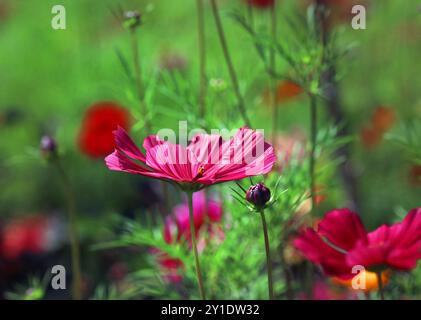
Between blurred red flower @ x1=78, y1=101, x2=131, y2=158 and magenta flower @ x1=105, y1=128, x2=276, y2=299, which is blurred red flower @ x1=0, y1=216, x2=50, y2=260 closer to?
blurred red flower @ x1=78, y1=101, x2=131, y2=158

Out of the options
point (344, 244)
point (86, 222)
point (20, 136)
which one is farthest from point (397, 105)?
point (344, 244)

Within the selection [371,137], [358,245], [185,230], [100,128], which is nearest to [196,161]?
[358,245]

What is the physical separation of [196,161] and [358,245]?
112 millimetres

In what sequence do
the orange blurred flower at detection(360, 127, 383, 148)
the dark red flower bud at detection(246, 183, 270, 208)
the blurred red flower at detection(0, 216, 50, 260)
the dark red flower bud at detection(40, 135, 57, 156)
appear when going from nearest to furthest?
1. the dark red flower bud at detection(246, 183, 270, 208)
2. the dark red flower bud at detection(40, 135, 57, 156)
3. the blurred red flower at detection(0, 216, 50, 260)
4. the orange blurred flower at detection(360, 127, 383, 148)

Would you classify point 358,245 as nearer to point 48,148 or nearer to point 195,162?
point 195,162

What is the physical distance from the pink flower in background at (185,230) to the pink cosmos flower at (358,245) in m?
0.16

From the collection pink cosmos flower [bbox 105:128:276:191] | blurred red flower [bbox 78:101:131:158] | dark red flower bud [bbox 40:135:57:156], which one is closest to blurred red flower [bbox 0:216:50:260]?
blurred red flower [bbox 78:101:131:158]

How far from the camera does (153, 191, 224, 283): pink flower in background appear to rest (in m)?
0.67

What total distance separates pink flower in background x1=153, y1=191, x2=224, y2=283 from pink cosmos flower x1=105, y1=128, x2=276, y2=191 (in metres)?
0.16

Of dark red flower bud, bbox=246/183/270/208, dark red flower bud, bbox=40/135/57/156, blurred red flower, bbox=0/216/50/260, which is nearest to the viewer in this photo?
dark red flower bud, bbox=246/183/270/208

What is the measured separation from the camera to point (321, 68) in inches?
23.0

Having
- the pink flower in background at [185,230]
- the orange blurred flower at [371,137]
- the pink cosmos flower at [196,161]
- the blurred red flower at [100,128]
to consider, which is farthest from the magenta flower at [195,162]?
the orange blurred flower at [371,137]

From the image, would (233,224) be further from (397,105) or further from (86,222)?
(397,105)

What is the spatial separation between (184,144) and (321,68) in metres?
0.12
